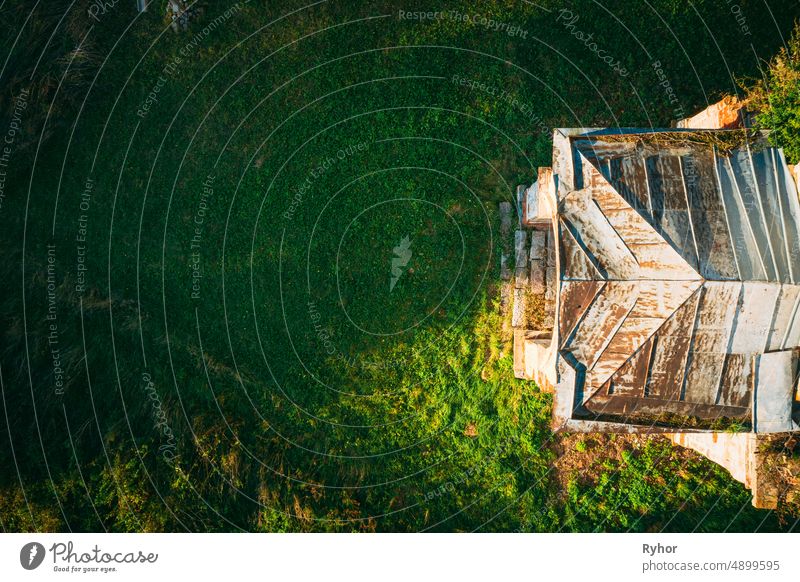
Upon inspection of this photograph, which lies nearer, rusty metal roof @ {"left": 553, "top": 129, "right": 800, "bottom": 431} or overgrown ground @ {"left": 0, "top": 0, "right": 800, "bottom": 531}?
rusty metal roof @ {"left": 553, "top": 129, "right": 800, "bottom": 431}

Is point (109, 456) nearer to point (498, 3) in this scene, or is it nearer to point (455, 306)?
point (455, 306)

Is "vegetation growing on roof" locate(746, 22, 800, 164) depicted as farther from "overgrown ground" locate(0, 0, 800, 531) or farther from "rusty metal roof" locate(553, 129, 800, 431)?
"overgrown ground" locate(0, 0, 800, 531)

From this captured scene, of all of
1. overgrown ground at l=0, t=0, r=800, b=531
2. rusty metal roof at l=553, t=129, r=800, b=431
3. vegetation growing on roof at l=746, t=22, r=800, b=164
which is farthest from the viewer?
overgrown ground at l=0, t=0, r=800, b=531

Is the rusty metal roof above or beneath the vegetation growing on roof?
beneath

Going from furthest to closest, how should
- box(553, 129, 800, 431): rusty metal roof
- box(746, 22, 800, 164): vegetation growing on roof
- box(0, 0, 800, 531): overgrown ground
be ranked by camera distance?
box(0, 0, 800, 531): overgrown ground < box(746, 22, 800, 164): vegetation growing on roof < box(553, 129, 800, 431): rusty metal roof

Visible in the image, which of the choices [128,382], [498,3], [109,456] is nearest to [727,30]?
[498,3]

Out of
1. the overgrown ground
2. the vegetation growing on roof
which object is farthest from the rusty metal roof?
the overgrown ground

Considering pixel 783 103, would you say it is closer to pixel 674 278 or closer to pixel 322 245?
pixel 674 278

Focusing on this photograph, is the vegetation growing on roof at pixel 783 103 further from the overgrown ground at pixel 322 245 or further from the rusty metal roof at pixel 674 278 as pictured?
the overgrown ground at pixel 322 245
